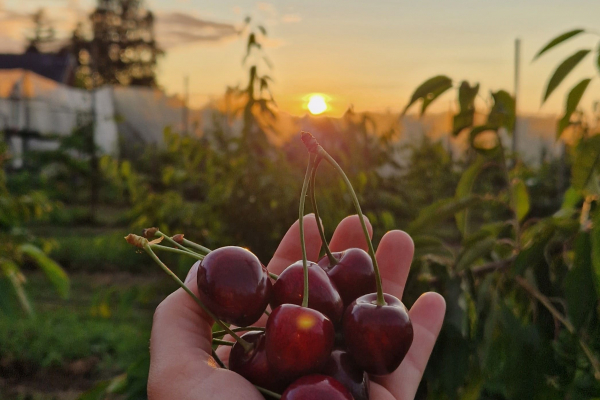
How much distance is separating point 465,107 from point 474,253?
0.94ft

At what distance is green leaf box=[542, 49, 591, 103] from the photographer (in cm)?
108

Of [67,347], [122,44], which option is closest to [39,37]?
[122,44]

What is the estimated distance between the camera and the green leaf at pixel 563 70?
3.56ft

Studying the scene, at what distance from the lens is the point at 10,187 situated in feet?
15.0

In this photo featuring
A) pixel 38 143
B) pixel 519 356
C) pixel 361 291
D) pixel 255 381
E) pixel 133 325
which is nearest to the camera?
pixel 255 381

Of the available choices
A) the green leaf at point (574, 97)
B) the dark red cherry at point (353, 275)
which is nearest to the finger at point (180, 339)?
the dark red cherry at point (353, 275)

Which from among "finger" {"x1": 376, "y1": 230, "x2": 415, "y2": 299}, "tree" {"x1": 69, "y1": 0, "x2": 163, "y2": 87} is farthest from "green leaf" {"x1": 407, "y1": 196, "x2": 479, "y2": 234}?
"tree" {"x1": 69, "y1": 0, "x2": 163, "y2": 87}

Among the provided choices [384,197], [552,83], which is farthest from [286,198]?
[552,83]

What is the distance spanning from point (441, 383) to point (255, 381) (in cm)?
47

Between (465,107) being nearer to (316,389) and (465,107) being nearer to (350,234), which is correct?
(350,234)

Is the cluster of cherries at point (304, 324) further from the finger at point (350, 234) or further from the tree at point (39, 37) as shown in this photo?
the tree at point (39, 37)

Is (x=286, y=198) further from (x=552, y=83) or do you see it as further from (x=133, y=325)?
(x=133, y=325)

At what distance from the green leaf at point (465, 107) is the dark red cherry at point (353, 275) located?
0.40 m

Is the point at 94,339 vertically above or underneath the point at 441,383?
underneath
